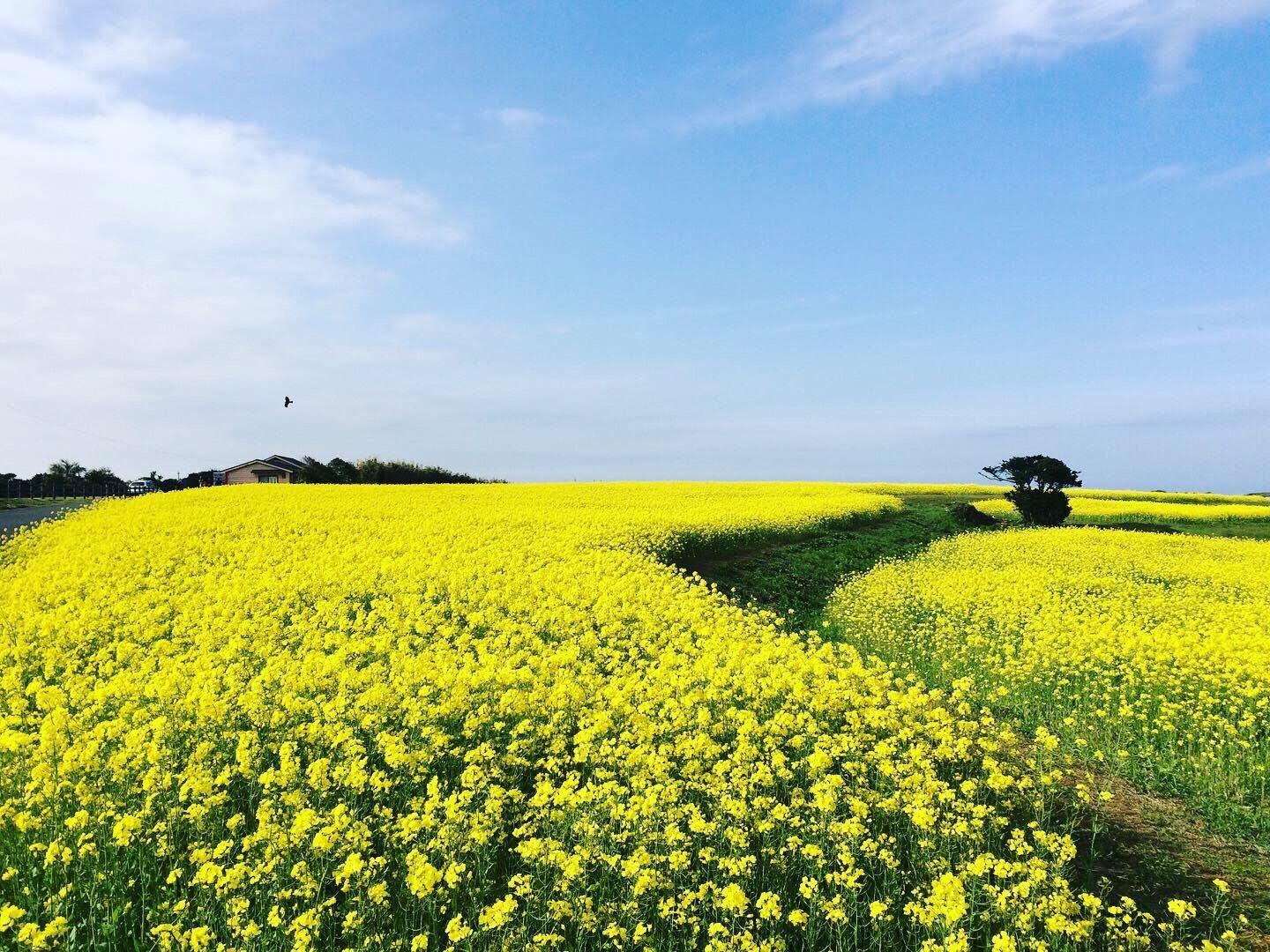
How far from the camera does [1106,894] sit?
20.5ft

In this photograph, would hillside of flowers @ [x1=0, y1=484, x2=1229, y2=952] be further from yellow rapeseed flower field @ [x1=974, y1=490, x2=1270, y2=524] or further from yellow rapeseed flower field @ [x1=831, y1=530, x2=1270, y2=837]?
yellow rapeseed flower field @ [x1=974, y1=490, x2=1270, y2=524]

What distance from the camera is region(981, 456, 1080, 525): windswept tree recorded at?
3753 centimetres

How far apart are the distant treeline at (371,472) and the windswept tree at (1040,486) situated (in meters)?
42.9

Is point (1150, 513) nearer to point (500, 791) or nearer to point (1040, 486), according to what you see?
point (1040, 486)

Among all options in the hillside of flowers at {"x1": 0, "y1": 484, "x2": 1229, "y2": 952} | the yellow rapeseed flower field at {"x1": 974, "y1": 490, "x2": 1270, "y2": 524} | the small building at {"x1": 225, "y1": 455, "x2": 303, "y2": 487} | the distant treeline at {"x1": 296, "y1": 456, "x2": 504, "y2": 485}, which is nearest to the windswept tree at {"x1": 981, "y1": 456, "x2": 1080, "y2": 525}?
the yellow rapeseed flower field at {"x1": 974, "y1": 490, "x2": 1270, "y2": 524}

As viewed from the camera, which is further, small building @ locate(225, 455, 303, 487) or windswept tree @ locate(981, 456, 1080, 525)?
small building @ locate(225, 455, 303, 487)

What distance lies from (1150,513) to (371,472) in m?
Result: 56.0

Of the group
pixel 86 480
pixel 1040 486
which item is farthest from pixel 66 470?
pixel 1040 486

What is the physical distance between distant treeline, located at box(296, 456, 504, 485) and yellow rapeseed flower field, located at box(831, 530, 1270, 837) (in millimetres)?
49641

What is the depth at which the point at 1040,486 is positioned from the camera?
38531 millimetres

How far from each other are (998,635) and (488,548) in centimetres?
1105

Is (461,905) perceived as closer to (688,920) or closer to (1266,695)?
(688,920)

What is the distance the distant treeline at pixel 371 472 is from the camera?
208 ft

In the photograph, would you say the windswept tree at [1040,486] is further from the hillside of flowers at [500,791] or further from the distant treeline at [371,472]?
the distant treeline at [371,472]
